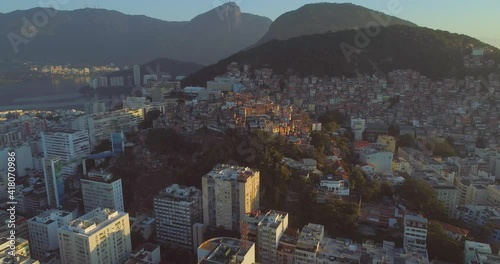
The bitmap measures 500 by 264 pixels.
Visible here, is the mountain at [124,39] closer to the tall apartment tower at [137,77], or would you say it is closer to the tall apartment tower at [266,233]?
the tall apartment tower at [137,77]

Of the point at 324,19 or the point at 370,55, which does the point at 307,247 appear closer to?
the point at 370,55

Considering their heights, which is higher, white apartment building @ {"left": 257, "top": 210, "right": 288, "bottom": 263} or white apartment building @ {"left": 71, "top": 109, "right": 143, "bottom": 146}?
white apartment building @ {"left": 71, "top": 109, "right": 143, "bottom": 146}

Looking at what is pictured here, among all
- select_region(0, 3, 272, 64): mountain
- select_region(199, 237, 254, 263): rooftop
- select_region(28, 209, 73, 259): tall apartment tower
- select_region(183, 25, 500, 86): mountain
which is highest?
select_region(0, 3, 272, 64): mountain

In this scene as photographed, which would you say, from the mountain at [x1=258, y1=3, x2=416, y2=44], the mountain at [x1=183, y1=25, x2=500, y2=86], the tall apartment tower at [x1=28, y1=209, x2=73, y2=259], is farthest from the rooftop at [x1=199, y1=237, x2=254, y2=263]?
the mountain at [x1=258, y1=3, x2=416, y2=44]

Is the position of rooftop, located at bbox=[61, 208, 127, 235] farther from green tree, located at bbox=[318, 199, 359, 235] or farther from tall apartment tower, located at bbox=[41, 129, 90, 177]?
tall apartment tower, located at bbox=[41, 129, 90, 177]

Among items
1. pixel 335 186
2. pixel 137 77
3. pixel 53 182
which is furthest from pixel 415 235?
pixel 137 77

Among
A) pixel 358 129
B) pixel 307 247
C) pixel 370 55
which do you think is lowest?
pixel 307 247

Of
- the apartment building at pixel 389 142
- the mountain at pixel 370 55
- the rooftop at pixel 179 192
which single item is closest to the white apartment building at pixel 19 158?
the rooftop at pixel 179 192
